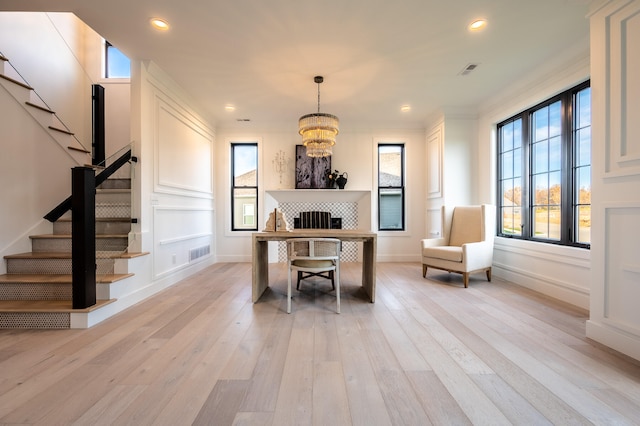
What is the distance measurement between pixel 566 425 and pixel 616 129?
200cm

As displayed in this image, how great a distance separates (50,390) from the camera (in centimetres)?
151

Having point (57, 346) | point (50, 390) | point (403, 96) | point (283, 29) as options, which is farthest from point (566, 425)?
point (403, 96)

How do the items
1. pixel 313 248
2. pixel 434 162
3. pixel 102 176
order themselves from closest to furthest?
pixel 313 248
pixel 102 176
pixel 434 162

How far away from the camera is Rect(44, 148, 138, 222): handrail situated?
2868mm

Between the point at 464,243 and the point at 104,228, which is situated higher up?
the point at 104,228

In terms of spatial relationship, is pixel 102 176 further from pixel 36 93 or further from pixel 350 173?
pixel 350 173

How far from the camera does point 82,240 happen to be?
7.73 feet

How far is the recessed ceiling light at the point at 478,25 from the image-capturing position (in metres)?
2.58

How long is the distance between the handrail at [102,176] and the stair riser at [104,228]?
96 mm

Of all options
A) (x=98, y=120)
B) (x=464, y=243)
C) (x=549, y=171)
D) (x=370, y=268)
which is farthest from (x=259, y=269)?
(x=549, y=171)

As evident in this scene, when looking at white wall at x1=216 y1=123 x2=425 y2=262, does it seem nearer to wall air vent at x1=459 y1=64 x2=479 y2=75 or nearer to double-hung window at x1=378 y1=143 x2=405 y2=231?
double-hung window at x1=378 y1=143 x2=405 y2=231

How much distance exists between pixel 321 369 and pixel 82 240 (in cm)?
227

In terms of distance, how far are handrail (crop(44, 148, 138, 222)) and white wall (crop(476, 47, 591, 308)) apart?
5022 millimetres

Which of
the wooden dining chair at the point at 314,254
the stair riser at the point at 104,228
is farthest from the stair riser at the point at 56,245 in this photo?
the wooden dining chair at the point at 314,254
